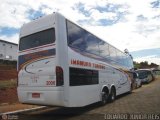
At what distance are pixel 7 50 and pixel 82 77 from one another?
54.9 metres

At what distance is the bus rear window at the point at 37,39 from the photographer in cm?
973

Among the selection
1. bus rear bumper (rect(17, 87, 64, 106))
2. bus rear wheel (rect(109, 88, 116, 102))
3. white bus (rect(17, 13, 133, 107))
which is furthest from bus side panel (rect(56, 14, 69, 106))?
bus rear wheel (rect(109, 88, 116, 102))

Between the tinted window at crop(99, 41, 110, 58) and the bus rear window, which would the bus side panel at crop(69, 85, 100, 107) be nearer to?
the bus rear window

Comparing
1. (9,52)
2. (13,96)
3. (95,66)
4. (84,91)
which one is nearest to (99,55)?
(95,66)

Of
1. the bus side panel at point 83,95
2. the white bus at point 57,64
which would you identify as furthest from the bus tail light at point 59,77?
the bus side panel at point 83,95

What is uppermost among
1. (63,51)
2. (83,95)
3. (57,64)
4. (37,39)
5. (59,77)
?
(37,39)

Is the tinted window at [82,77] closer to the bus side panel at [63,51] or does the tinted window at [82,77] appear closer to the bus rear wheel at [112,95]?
the bus side panel at [63,51]

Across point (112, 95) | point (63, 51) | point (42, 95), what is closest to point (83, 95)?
point (42, 95)

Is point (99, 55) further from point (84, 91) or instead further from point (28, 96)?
point (28, 96)

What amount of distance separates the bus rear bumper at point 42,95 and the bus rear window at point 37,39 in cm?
178

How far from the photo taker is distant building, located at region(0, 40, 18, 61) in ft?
198

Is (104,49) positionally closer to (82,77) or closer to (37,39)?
(82,77)

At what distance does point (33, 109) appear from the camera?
12055mm

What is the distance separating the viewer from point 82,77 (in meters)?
10.7
